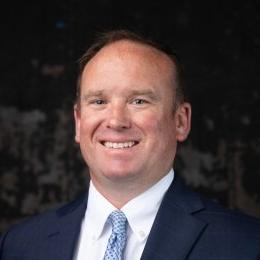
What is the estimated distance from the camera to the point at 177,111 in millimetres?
2750

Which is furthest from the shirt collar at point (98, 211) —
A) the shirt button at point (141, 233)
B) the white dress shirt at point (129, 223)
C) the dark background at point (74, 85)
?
the dark background at point (74, 85)

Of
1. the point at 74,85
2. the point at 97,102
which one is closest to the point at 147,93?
the point at 97,102

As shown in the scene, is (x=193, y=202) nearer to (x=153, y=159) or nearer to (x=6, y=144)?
(x=153, y=159)

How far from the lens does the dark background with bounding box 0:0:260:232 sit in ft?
12.2

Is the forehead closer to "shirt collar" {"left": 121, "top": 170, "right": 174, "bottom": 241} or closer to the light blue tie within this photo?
"shirt collar" {"left": 121, "top": 170, "right": 174, "bottom": 241}

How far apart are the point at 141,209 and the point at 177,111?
36 centimetres

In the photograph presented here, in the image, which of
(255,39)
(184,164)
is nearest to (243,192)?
(184,164)

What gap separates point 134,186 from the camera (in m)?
2.64

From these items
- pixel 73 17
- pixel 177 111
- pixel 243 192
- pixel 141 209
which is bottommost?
pixel 243 192

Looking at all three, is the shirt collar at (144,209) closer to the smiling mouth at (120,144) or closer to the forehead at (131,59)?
the smiling mouth at (120,144)

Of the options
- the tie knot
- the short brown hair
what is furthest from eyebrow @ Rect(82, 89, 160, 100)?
the tie knot

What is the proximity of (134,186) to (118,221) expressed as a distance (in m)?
0.12

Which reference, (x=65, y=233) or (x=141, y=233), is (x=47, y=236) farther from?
(x=141, y=233)

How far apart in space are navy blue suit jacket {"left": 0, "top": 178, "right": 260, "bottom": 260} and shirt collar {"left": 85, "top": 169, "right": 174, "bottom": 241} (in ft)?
0.10
